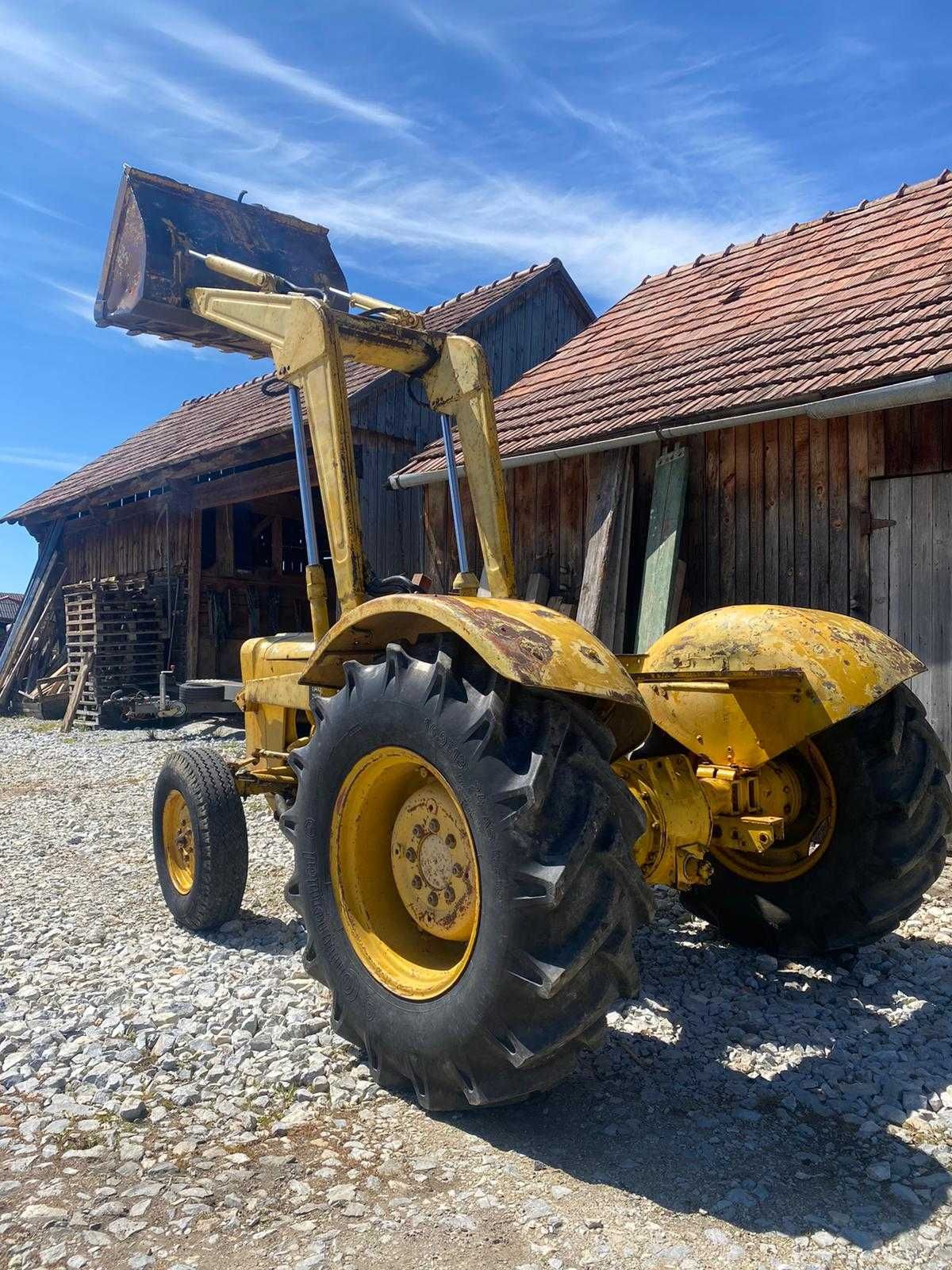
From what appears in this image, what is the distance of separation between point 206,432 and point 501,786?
14566mm

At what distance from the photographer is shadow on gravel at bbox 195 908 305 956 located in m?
4.18

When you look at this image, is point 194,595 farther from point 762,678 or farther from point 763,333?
point 762,678

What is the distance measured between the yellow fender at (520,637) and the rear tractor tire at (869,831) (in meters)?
1.09

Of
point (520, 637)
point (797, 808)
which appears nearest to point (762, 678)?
point (797, 808)

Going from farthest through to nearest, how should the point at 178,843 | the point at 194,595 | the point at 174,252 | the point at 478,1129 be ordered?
the point at 194,595
the point at 174,252
the point at 178,843
the point at 478,1129

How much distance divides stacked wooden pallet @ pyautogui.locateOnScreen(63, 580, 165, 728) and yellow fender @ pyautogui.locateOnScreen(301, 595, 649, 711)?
1292 cm

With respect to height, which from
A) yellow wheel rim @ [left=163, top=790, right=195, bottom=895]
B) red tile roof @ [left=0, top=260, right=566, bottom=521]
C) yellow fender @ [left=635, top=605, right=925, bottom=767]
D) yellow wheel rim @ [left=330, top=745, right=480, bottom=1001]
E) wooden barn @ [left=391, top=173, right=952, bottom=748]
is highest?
red tile roof @ [left=0, top=260, right=566, bottom=521]

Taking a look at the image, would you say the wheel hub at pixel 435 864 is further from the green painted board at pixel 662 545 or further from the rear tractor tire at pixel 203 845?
the green painted board at pixel 662 545

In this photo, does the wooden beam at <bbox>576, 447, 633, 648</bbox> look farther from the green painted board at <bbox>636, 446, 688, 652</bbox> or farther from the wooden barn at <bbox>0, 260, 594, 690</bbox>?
the wooden barn at <bbox>0, 260, 594, 690</bbox>

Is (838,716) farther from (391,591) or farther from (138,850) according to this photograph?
(138,850)

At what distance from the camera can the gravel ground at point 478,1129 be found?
216 centimetres

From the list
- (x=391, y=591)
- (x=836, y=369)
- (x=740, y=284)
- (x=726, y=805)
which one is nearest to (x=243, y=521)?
(x=740, y=284)

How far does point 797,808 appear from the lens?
3660 millimetres

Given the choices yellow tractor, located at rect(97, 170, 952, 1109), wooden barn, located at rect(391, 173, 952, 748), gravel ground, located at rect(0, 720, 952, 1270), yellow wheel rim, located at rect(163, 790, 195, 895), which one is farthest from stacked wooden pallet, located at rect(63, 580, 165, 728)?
gravel ground, located at rect(0, 720, 952, 1270)
